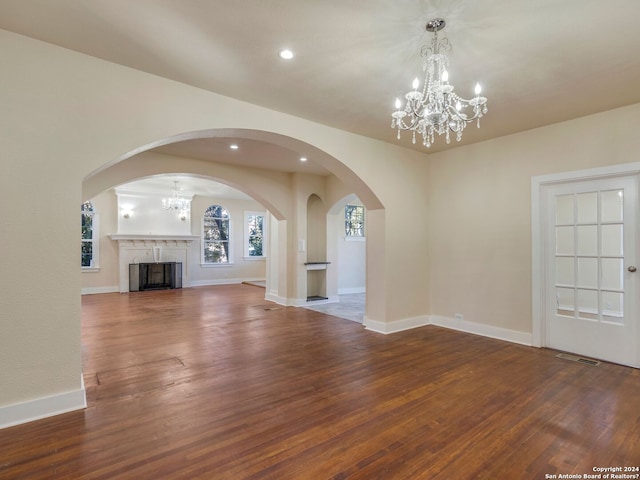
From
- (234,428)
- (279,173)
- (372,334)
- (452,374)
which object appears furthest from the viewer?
(279,173)

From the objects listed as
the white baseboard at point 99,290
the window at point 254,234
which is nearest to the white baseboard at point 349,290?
the window at point 254,234

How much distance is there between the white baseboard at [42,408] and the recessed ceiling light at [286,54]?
3.14 metres

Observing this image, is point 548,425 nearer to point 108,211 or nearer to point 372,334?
point 372,334

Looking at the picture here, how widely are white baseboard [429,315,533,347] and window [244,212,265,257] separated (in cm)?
811

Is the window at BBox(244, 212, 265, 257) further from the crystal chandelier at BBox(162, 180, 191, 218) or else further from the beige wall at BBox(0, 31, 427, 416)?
the beige wall at BBox(0, 31, 427, 416)

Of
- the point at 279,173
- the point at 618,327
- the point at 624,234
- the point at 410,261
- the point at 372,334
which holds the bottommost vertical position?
the point at 372,334

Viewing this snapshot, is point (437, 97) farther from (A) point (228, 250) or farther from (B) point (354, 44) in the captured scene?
(A) point (228, 250)

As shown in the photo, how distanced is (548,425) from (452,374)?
1004mm

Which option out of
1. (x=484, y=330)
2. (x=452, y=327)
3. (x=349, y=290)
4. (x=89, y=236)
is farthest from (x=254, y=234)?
(x=484, y=330)

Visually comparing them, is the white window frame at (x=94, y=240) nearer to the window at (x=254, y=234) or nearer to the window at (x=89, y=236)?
the window at (x=89, y=236)

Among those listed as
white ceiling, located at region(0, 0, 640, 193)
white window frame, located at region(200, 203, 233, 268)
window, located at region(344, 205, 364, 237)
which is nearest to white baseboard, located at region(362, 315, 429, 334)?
white ceiling, located at region(0, 0, 640, 193)

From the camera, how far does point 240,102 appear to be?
3.54 metres

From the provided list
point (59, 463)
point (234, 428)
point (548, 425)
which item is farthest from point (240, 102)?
point (548, 425)

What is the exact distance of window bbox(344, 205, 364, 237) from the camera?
9.60 m
